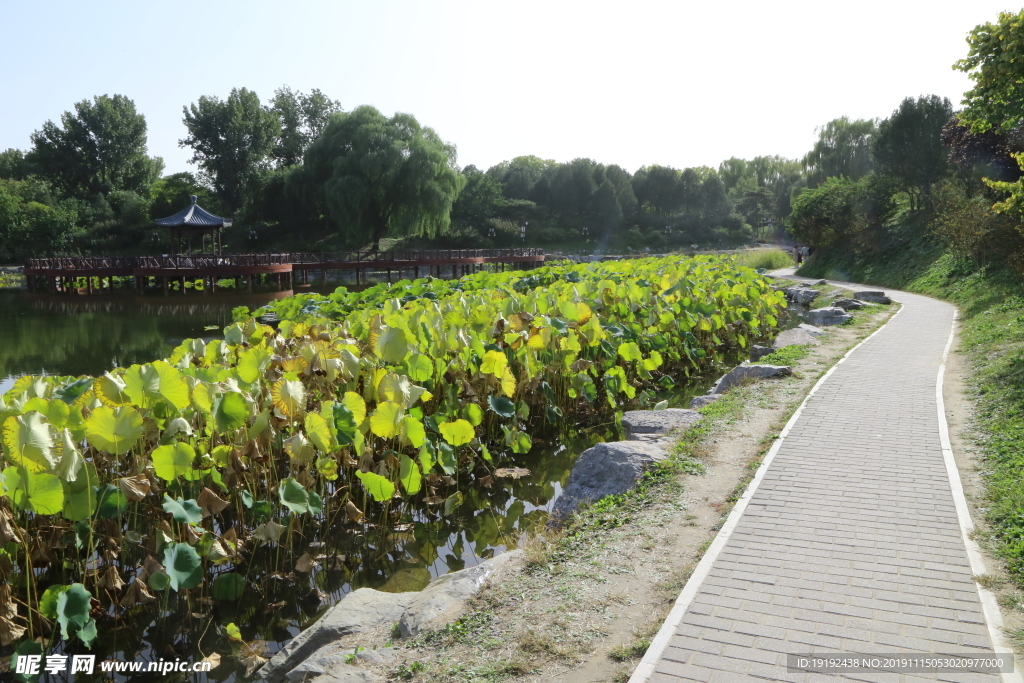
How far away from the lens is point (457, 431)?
5562 mm

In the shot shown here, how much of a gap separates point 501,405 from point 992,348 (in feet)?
25.3

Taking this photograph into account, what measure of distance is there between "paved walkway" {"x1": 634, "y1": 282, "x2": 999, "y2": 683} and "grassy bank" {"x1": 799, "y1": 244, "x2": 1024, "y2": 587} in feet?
0.96

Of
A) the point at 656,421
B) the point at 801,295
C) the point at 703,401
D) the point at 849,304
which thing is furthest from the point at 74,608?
the point at 801,295

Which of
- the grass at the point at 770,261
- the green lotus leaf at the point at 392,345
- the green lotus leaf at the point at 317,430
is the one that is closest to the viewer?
the green lotus leaf at the point at 317,430

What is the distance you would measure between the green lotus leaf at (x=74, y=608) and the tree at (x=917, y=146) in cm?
2904

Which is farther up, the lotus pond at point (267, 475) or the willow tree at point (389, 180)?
the willow tree at point (389, 180)

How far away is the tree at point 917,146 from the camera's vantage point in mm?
26984

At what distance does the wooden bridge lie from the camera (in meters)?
29.9

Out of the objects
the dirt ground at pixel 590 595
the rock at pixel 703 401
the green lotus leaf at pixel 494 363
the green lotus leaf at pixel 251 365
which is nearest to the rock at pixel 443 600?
the dirt ground at pixel 590 595

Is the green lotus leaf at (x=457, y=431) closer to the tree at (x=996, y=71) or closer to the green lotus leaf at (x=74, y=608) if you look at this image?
the green lotus leaf at (x=74, y=608)

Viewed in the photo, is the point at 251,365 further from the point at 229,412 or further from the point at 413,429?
the point at 413,429

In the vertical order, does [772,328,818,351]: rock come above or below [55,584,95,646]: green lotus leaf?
above

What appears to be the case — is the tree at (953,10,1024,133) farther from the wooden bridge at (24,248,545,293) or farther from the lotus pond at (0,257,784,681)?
the wooden bridge at (24,248,545,293)

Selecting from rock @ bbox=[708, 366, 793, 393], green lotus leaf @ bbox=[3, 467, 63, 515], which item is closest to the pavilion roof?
rock @ bbox=[708, 366, 793, 393]
